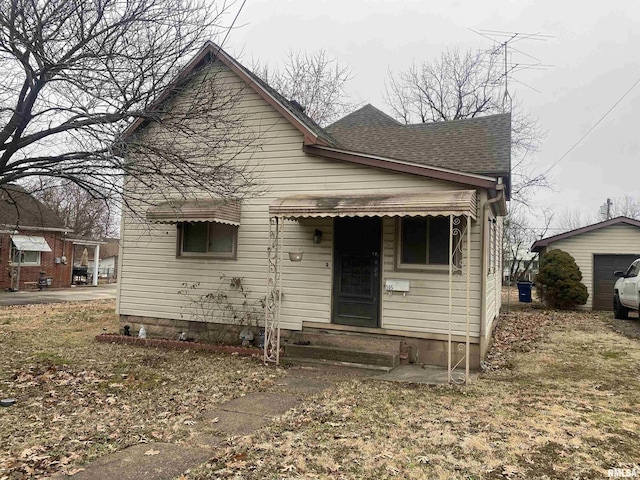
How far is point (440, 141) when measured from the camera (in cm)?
1040

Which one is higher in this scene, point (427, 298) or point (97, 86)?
point (97, 86)

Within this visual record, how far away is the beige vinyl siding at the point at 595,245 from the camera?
17719 mm

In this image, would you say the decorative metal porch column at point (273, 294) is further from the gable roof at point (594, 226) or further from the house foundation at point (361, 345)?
the gable roof at point (594, 226)

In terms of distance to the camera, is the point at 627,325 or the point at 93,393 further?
the point at 627,325

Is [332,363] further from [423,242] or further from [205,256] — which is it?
[205,256]

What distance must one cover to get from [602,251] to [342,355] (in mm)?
15311

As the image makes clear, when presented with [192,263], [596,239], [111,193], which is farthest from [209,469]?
[596,239]

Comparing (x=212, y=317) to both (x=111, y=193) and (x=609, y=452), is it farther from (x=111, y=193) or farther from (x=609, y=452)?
(x=609, y=452)

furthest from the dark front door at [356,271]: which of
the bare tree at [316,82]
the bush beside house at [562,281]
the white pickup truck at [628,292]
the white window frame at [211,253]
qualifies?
the bare tree at [316,82]

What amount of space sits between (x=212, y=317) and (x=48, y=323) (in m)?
6.05

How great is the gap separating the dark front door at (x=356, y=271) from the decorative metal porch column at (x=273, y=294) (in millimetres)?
1117

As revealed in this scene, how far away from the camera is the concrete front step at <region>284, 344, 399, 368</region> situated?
25.1ft

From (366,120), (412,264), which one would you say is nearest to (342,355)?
(412,264)

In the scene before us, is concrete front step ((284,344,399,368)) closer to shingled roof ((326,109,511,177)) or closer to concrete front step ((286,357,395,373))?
concrete front step ((286,357,395,373))
